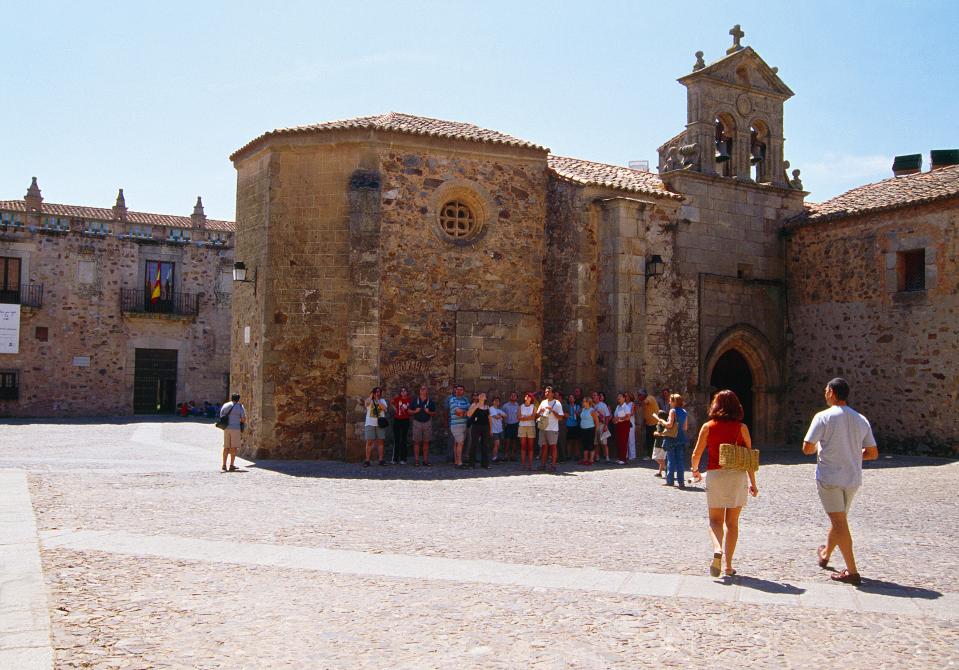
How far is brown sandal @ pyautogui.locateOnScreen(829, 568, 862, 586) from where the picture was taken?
6094 mm

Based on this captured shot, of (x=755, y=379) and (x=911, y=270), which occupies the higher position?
(x=911, y=270)

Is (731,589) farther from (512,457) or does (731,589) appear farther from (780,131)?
(780,131)

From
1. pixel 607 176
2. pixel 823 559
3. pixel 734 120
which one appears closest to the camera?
pixel 823 559

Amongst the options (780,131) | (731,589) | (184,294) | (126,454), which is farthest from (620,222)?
(184,294)

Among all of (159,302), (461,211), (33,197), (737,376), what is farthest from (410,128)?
(33,197)

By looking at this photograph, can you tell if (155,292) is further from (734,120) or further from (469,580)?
(469,580)

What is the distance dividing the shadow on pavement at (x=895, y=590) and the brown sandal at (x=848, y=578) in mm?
39

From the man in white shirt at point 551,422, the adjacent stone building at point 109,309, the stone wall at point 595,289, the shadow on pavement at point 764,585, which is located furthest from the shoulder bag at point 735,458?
the adjacent stone building at point 109,309

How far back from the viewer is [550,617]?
5.10m

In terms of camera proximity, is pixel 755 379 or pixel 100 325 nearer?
pixel 755 379

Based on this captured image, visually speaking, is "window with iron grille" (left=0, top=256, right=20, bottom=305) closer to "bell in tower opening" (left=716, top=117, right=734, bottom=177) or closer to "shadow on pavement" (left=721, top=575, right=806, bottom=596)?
"bell in tower opening" (left=716, top=117, right=734, bottom=177)

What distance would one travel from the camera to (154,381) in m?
30.5

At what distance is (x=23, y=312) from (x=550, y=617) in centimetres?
2770

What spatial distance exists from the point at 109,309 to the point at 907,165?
24.7 meters
